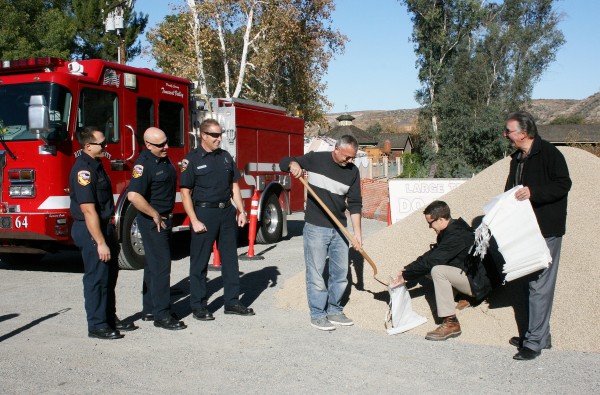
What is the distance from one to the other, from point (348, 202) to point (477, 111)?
3811 cm

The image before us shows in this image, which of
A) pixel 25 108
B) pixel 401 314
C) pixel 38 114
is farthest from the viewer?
pixel 25 108

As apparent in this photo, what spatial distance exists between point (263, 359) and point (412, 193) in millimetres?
9704

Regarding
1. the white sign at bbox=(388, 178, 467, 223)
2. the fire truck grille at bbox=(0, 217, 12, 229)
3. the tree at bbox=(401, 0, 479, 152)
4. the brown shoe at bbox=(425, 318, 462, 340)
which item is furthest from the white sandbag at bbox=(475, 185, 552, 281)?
the tree at bbox=(401, 0, 479, 152)

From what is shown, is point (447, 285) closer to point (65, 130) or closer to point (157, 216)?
point (157, 216)

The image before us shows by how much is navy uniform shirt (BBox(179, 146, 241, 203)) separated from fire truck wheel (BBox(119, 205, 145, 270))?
10.8 ft

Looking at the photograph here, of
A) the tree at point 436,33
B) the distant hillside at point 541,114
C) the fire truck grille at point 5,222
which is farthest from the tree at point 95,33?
the distant hillside at point 541,114

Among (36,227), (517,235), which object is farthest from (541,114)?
(517,235)

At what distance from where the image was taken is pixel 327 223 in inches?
254

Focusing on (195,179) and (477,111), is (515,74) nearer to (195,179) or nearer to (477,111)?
(477,111)

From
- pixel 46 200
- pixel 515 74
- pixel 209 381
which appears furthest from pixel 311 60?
pixel 209 381

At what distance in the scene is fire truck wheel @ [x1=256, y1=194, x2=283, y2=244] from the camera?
13250 millimetres

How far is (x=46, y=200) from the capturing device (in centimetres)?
886

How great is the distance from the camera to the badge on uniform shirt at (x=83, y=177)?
5680 millimetres

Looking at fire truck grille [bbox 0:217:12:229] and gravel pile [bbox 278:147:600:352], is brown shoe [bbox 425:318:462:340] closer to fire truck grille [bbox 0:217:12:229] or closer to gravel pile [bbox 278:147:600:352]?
gravel pile [bbox 278:147:600:352]
